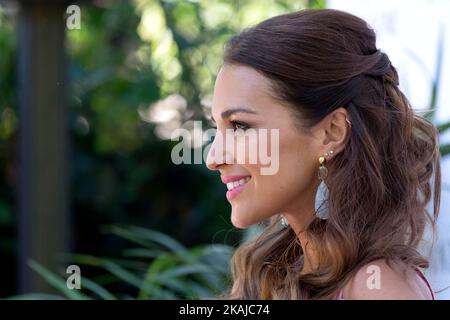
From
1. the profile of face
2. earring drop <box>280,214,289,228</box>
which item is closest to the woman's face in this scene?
the profile of face

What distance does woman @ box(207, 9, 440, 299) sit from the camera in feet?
5.06

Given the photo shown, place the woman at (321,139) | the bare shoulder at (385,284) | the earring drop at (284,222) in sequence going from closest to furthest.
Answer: the bare shoulder at (385,284) → the woman at (321,139) → the earring drop at (284,222)

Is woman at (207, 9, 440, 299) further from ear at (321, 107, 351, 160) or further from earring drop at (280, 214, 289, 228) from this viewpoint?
earring drop at (280, 214, 289, 228)

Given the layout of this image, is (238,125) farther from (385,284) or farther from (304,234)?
(385,284)

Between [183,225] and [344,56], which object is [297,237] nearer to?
[344,56]

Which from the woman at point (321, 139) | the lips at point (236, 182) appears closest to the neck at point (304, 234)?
the woman at point (321, 139)

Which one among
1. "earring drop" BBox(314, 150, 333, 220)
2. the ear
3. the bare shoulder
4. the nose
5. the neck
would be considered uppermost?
the ear

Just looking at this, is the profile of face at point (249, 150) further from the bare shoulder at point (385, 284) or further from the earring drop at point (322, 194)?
the bare shoulder at point (385, 284)

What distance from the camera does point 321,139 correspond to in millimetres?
1583

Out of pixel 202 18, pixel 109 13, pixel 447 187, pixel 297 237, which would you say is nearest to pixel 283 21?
pixel 297 237

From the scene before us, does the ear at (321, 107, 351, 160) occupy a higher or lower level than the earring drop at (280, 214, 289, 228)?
higher

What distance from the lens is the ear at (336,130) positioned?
1.57m

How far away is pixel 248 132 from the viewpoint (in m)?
1.55

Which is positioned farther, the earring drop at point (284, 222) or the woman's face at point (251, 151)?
the earring drop at point (284, 222)
